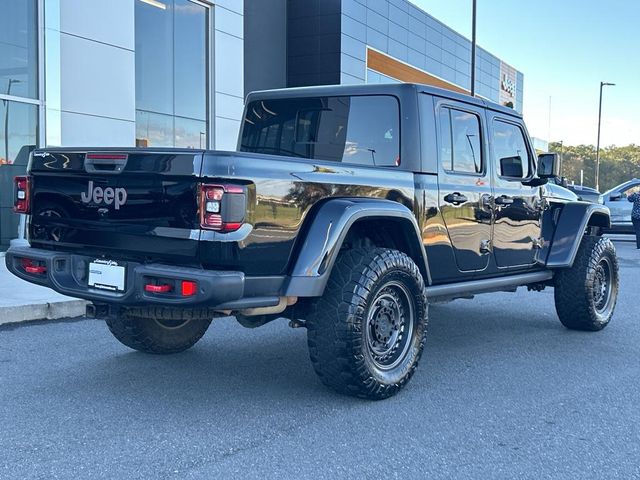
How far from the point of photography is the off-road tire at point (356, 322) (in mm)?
3967

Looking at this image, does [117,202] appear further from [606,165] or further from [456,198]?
[606,165]

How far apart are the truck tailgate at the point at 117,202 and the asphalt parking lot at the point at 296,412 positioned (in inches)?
36.8

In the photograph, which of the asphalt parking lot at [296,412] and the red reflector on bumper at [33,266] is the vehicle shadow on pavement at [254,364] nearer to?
the asphalt parking lot at [296,412]

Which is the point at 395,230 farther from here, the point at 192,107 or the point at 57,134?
the point at 192,107

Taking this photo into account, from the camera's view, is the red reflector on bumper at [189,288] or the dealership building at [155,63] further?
the dealership building at [155,63]

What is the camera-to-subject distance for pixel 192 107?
15508 mm

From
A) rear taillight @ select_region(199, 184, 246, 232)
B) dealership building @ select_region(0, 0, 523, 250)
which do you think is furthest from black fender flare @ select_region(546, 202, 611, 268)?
dealership building @ select_region(0, 0, 523, 250)

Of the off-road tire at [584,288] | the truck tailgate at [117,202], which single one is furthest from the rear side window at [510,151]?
the truck tailgate at [117,202]

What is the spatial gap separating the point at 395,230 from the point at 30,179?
231 centimetres

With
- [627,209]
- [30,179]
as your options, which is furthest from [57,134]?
[627,209]

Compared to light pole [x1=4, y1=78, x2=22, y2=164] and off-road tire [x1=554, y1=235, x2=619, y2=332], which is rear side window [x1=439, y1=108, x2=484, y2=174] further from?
light pole [x1=4, y1=78, x2=22, y2=164]

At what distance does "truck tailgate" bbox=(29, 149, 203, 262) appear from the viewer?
11.7 feet

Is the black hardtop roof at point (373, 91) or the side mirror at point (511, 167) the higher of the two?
the black hardtop roof at point (373, 91)

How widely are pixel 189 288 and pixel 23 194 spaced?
1.59 metres
